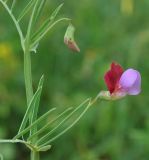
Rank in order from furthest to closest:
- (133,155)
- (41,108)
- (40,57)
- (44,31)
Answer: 1. (40,57)
2. (41,108)
3. (133,155)
4. (44,31)

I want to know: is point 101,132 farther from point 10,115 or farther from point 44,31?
point 44,31

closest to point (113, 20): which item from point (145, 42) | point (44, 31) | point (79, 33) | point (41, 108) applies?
point (79, 33)

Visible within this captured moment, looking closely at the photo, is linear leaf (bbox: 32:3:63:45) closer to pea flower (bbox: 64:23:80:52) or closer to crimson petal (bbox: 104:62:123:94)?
pea flower (bbox: 64:23:80:52)

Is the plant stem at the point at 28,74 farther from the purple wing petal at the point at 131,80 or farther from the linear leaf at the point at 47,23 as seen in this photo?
the purple wing petal at the point at 131,80

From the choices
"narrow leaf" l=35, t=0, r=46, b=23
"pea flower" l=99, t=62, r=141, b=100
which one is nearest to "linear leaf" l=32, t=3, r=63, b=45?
"narrow leaf" l=35, t=0, r=46, b=23

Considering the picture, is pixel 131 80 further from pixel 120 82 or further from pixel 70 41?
pixel 70 41

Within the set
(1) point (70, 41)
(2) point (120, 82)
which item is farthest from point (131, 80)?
(1) point (70, 41)

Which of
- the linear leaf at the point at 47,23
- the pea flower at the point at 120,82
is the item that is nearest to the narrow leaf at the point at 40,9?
the linear leaf at the point at 47,23
